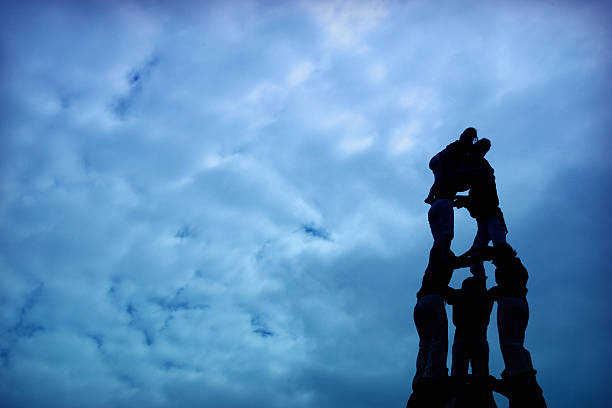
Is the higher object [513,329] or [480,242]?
[480,242]

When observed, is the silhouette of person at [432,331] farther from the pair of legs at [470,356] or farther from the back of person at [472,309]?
the pair of legs at [470,356]

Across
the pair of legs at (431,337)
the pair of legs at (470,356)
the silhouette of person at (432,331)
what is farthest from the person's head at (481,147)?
the pair of legs at (470,356)

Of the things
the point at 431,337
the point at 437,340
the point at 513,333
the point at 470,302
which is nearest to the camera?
the point at 437,340

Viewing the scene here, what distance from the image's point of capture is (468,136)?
12.2 metres

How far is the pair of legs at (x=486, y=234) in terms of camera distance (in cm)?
1173

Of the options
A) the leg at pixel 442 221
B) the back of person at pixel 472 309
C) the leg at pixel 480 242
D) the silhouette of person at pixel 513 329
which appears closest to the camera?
the silhouette of person at pixel 513 329

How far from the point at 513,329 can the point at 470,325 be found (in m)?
1.36

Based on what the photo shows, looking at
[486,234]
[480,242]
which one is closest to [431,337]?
[480,242]

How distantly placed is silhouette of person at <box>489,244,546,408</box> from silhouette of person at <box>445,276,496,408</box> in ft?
1.49

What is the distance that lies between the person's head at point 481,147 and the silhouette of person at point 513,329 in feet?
8.38

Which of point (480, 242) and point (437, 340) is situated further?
point (480, 242)

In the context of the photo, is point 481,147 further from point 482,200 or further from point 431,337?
point 431,337

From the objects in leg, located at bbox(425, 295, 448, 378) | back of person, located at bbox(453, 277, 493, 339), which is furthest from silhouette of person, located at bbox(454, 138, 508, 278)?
leg, located at bbox(425, 295, 448, 378)

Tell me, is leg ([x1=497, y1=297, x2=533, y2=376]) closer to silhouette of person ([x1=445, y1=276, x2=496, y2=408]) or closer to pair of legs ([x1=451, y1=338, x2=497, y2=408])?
silhouette of person ([x1=445, y1=276, x2=496, y2=408])
